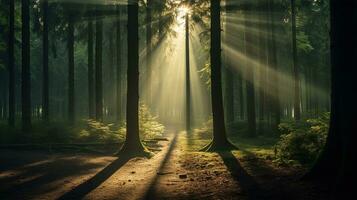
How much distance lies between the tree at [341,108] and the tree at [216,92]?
9385mm

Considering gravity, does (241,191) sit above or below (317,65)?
below

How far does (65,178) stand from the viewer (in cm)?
1157

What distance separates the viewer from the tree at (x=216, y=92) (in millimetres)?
18422

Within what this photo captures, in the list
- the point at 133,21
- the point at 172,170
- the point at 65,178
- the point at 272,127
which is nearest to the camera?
the point at 65,178

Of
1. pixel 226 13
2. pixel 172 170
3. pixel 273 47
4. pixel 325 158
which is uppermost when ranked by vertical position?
pixel 226 13

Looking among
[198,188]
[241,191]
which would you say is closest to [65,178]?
[198,188]

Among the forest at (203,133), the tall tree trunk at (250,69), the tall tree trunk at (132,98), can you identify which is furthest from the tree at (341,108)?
the tall tree trunk at (250,69)

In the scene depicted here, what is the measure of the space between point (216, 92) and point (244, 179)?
880cm

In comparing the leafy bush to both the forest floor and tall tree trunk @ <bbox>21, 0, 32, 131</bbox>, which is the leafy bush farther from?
tall tree trunk @ <bbox>21, 0, 32, 131</bbox>

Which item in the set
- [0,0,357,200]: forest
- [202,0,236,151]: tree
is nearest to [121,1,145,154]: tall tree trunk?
[0,0,357,200]: forest

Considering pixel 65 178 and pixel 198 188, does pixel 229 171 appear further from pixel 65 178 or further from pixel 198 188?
pixel 65 178

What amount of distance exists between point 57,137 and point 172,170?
11036 mm

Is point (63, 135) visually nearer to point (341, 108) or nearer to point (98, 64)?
point (98, 64)

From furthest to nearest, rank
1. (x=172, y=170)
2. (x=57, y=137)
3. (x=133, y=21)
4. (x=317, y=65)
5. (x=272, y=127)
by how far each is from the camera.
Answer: (x=317, y=65) < (x=272, y=127) < (x=57, y=137) < (x=133, y=21) < (x=172, y=170)
